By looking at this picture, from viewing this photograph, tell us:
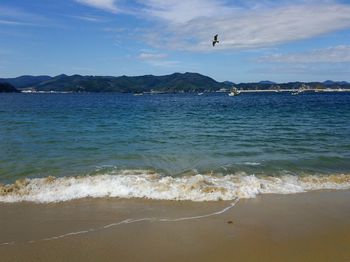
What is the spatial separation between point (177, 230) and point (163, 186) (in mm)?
3894

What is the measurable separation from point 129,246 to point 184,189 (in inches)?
179

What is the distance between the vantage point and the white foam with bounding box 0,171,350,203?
12.7m

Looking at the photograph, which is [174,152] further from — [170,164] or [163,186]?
[163,186]

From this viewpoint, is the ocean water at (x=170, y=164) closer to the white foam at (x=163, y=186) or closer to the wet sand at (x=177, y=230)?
the white foam at (x=163, y=186)

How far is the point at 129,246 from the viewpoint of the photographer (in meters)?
8.80

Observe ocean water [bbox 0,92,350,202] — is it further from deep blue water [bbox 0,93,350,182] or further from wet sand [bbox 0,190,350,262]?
wet sand [bbox 0,190,350,262]

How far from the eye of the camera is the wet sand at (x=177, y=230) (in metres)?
8.41

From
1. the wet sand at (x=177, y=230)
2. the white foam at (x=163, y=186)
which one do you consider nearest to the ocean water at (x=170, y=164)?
the white foam at (x=163, y=186)

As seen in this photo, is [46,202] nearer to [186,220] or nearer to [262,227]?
[186,220]

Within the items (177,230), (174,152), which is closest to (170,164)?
(174,152)

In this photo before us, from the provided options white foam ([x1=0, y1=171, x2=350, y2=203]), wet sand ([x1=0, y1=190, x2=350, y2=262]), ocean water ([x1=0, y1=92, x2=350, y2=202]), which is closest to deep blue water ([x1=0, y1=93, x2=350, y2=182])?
ocean water ([x1=0, y1=92, x2=350, y2=202])

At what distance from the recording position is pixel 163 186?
13.5m

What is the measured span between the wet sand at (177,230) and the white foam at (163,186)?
2.09 ft

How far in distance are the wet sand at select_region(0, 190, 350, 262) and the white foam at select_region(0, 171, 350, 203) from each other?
638 millimetres
